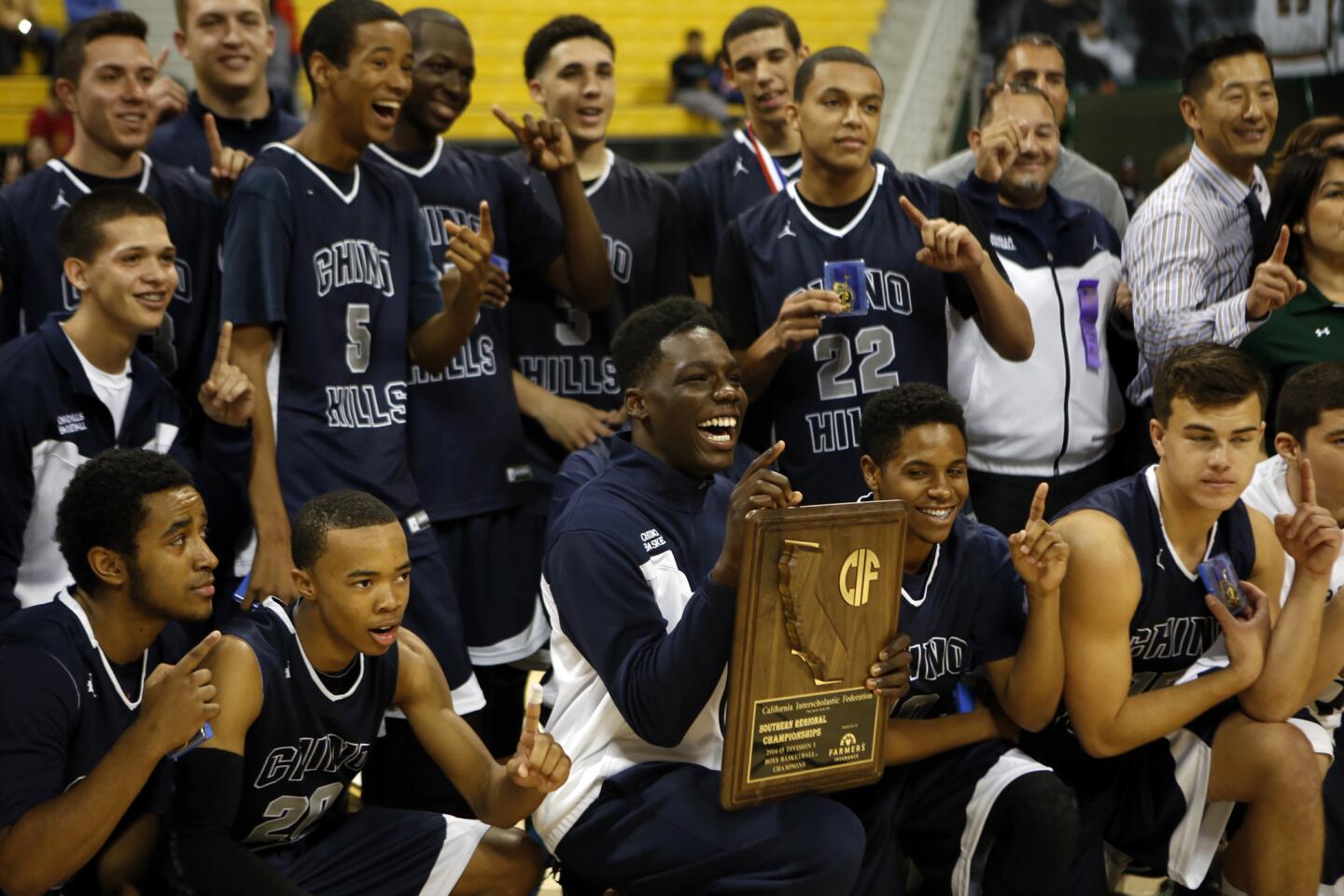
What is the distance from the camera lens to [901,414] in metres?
3.65

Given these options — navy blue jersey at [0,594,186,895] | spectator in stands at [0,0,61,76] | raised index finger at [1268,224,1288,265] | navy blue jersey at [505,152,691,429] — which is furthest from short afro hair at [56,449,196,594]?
spectator in stands at [0,0,61,76]

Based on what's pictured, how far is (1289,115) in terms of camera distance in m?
6.65

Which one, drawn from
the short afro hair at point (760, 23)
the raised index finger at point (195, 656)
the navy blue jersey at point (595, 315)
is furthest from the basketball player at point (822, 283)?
the raised index finger at point (195, 656)

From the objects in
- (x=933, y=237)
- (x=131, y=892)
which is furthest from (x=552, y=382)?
(x=131, y=892)

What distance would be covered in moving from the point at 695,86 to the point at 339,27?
9945 millimetres

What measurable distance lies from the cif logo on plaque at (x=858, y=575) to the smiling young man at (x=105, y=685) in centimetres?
134

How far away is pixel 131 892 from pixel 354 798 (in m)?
1.59

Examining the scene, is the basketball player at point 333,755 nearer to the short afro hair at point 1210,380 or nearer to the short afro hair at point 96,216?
the short afro hair at point 96,216

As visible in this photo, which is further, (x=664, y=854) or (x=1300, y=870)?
(x=1300, y=870)

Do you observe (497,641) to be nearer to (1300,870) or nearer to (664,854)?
(664,854)

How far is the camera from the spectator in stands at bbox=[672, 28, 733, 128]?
1341 cm

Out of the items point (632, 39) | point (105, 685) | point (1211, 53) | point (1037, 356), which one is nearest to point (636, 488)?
point (105, 685)

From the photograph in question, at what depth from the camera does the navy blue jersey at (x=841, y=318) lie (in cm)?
420

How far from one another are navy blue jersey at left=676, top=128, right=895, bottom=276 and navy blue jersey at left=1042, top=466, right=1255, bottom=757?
163cm
